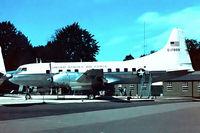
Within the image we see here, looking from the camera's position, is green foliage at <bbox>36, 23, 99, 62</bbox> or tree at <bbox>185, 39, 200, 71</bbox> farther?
tree at <bbox>185, 39, 200, 71</bbox>

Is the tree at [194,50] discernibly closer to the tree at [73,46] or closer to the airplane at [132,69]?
the tree at [73,46]

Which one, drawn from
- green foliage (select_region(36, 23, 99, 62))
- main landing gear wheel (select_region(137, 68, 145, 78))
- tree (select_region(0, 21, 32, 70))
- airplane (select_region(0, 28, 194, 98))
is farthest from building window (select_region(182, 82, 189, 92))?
tree (select_region(0, 21, 32, 70))

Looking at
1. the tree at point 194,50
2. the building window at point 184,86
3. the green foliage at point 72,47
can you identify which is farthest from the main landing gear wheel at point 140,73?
the tree at point 194,50

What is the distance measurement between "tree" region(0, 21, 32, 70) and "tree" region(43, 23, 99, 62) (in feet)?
16.8

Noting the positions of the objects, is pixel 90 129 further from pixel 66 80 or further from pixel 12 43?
pixel 12 43

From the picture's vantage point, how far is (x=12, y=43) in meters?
62.0

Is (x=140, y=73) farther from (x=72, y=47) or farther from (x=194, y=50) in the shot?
(x=194, y=50)

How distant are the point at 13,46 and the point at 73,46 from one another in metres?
14.3

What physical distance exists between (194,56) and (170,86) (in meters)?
31.5

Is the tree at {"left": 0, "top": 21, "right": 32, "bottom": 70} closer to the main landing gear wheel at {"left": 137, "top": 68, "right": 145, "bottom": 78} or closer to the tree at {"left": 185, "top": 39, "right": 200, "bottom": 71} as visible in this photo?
the main landing gear wheel at {"left": 137, "top": 68, "right": 145, "bottom": 78}

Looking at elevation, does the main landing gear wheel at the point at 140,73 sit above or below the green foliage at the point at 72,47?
below

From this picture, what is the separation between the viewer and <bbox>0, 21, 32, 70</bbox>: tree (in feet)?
183

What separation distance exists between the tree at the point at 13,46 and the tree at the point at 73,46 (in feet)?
16.8

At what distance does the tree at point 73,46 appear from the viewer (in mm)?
59906
